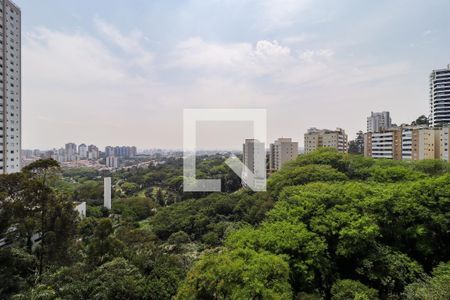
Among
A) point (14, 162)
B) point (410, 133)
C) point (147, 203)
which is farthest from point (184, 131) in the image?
point (410, 133)

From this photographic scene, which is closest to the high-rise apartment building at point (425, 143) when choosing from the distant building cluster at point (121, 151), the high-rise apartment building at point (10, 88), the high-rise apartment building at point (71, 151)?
the high-rise apartment building at point (10, 88)

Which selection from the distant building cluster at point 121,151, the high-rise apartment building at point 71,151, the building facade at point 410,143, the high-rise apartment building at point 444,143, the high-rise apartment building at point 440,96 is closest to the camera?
the high-rise apartment building at point 444,143

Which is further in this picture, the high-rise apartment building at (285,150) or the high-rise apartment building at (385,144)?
the high-rise apartment building at (285,150)

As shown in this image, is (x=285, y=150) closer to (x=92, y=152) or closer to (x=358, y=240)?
(x=358, y=240)

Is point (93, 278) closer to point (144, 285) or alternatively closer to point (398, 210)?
point (144, 285)

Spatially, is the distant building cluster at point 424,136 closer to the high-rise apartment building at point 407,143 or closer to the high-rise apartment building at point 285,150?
the high-rise apartment building at point 407,143

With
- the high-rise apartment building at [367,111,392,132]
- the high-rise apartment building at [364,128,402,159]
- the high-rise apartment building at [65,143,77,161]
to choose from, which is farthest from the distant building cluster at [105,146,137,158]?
the high-rise apartment building at [364,128,402,159]

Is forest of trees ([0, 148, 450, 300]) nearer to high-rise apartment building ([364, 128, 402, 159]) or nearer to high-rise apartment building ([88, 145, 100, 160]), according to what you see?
high-rise apartment building ([364, 128, 402, 159])
